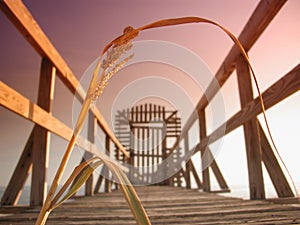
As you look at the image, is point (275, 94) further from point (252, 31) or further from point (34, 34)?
point (34, 34)

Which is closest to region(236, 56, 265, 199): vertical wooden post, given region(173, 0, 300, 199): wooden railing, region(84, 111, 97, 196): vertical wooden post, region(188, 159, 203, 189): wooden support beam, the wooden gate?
region(173, 0, 300, 199): wooden railing

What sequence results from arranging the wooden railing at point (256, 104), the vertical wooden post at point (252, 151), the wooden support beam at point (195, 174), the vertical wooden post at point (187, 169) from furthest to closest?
the vertical wooden post at point (187, 169) → the wooden support beam at point (195, 174) → the vertical wooden post at point (252, 151) → the wooden railing at point (256, 104)

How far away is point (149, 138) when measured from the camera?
8.41 metres

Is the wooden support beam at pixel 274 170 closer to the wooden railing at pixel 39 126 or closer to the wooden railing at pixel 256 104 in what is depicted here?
the wooden railing at pixel 256 104

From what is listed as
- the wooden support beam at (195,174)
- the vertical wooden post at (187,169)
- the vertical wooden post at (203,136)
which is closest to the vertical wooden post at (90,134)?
the vertical wooden post at (203,136)

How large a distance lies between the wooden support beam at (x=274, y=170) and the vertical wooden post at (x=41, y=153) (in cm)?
121

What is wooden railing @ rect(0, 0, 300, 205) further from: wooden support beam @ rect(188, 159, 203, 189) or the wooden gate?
the wooden gate

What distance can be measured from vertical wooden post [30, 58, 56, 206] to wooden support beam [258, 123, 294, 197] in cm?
121

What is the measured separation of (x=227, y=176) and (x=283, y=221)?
7.47 feet

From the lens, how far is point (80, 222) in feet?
3.11

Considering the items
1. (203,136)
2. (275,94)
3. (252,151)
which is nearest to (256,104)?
(275,94)

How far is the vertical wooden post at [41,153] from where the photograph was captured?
4.33 ft

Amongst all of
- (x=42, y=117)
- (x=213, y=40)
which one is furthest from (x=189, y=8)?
(x=42, y=117)

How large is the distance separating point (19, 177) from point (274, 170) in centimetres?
137
